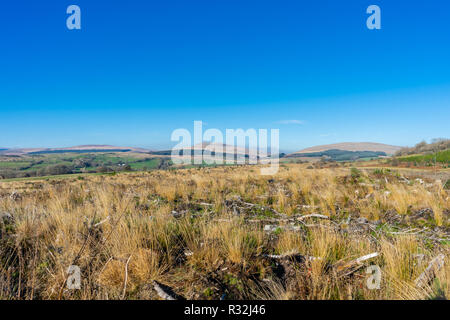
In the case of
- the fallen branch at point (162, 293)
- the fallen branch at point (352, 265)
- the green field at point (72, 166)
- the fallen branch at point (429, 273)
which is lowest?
the green field at point (72, 166)

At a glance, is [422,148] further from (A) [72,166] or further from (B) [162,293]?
(A) [72,166]

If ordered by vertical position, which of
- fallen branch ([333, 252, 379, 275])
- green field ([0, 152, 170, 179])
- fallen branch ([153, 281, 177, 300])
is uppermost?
fallen branch ([333, 252, 379, 275])

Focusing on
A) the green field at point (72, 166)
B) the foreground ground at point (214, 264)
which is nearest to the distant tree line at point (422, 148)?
the foreground ground at point (214, 264)

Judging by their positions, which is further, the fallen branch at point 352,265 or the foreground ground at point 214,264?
the fallen branch at point 352,265

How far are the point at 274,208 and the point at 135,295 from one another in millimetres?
4693

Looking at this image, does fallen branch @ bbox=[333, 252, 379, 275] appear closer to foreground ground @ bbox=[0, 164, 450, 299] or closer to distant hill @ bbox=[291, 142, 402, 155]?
foreground ground @ bbox=[0, 164, 450, 299]

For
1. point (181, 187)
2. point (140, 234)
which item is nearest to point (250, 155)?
point (181, 187)

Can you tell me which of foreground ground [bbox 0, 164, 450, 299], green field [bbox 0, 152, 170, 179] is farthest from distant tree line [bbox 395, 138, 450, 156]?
green field [bbox 0, 152, 170, 179]

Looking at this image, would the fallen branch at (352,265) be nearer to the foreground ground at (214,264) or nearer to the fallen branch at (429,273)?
the foreground ground at (214,264)

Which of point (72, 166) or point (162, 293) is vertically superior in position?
point (162, 293)

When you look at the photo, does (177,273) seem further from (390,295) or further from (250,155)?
(250,155)

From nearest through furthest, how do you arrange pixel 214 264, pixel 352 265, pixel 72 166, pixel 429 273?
pixel 429 273, pixel 352 265, pixel 214 264, pixel 72 166

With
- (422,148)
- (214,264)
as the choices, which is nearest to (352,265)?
(214,264)
